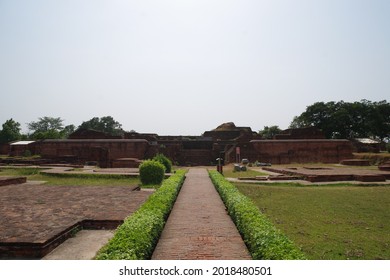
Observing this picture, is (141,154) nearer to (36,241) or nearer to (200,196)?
(200,196)

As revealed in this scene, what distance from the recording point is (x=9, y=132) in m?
43.8

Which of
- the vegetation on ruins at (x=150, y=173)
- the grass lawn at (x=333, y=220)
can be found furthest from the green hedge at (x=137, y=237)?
the vegetation on ruins at (x=150, y=173)

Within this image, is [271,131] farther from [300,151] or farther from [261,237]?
[261,237]

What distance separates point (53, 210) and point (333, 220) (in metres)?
5.50

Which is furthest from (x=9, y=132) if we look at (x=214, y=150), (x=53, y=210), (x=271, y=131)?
(x=53, y=210)

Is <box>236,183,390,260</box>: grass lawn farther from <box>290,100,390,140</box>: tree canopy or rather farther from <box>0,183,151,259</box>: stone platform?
<box>290,100,390,140</box>: tree canopy

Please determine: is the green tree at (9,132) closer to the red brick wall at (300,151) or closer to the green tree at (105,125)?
the green tree at (105,125)

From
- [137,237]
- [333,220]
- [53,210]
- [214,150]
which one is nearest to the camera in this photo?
[137,237]

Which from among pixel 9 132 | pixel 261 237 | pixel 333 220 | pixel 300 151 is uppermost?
pixel 9 132

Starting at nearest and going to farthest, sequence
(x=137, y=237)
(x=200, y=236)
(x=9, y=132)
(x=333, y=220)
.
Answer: (x=137, y=237)
(x=200, y=236)
(x=333, y=220)
(x=9, y=132)

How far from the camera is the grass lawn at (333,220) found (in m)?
4.07

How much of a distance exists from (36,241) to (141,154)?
74.3 ft

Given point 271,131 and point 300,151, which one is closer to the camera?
point 300,151

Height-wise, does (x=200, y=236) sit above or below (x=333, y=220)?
above
